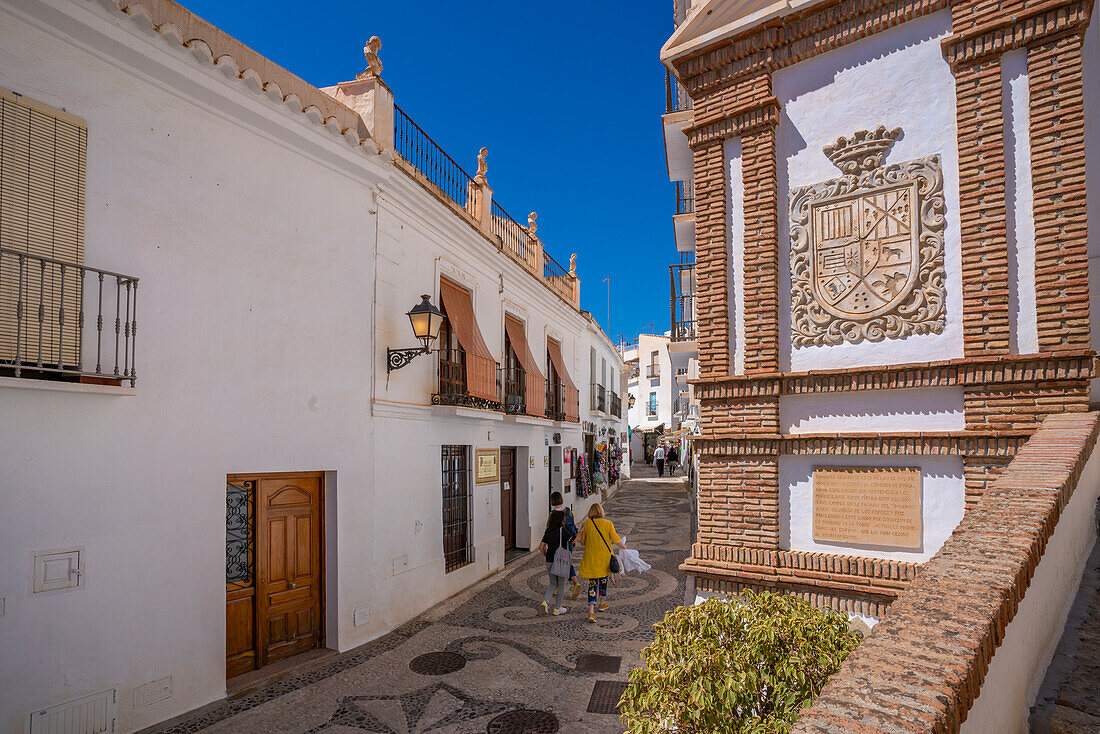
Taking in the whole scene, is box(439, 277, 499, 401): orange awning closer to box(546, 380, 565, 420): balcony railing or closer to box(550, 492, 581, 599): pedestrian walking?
box(550, 492, 581, 599): pedestrian walking

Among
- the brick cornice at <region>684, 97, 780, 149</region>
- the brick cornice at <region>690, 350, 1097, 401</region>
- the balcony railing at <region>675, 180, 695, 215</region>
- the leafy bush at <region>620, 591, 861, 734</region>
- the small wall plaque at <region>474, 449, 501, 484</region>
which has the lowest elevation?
the leafy bush at <region>620, 591, 861, 734</region>

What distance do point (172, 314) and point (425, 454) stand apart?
170 inches

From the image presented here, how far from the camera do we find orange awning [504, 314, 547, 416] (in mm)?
13242

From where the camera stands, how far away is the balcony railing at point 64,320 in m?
4.74

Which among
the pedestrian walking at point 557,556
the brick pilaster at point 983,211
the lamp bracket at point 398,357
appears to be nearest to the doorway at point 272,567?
the lamp bracket at point 398,357

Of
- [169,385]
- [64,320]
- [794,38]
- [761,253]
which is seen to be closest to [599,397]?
[761,253]

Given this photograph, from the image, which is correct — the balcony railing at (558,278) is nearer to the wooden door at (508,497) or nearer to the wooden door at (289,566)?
the wooden door at (508,497)

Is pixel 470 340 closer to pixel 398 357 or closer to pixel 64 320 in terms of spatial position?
pixel 398 357

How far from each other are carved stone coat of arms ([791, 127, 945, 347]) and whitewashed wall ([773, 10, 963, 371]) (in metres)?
0.08

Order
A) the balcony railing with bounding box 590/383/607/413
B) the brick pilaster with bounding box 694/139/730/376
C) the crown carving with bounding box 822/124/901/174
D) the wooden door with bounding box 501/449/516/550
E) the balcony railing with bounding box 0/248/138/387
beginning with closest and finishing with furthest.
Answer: the balcony railing with bounding box 0/248/138/387 → the crown carving with bounding box 822/124/901/174 → the brick pilaster with bounding box 694/139/730/376 → the wooden door with bounding box 501/449/516/550 → the balcony railing with bounding box 590/383/607/413

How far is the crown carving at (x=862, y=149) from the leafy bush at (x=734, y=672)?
13.4ft

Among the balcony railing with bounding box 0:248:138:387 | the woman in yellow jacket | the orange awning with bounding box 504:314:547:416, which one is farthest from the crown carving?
the orange awning with bounding box 504:314:547:416

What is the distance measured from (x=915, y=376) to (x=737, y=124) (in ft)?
9.80

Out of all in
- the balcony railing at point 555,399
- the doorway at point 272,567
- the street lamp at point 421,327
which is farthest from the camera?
the balcony railing at point 555,399
